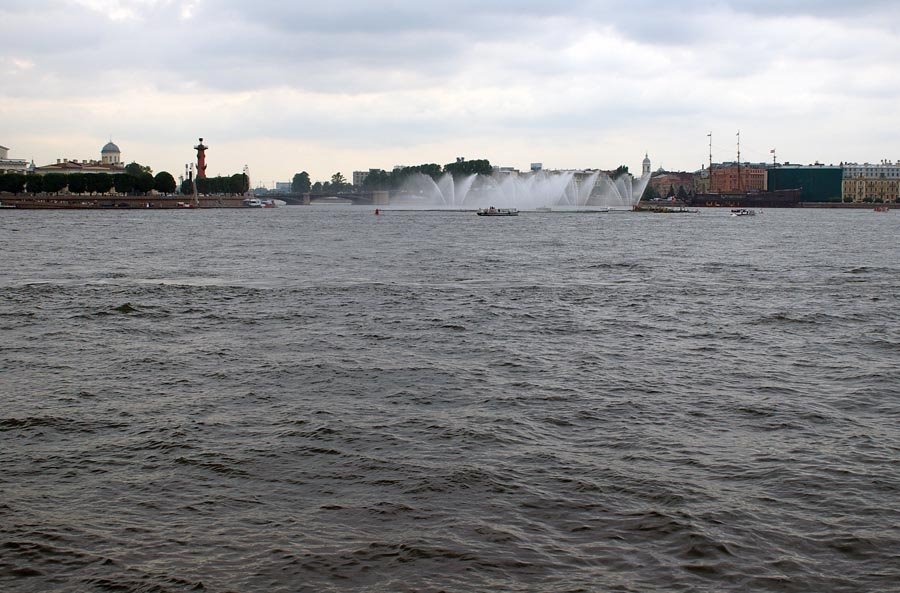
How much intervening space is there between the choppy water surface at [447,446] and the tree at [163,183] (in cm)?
15217

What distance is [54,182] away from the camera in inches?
6132

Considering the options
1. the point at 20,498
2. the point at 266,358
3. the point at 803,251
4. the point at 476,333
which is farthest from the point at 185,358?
the point at 803,251

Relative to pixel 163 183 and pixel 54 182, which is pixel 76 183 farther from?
pixel 163 183

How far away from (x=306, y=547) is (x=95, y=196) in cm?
16521

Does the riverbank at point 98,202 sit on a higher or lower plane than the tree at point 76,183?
lower

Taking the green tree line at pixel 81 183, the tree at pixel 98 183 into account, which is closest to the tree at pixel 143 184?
the green tree line at pixel 81 183

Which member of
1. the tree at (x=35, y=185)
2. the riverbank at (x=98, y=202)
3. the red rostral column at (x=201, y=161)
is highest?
the red rostral column at (x=201, y=161)

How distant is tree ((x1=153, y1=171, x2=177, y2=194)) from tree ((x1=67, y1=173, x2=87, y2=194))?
15.5m

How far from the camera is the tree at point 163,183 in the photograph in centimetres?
17212

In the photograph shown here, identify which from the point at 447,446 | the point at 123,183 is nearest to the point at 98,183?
the point at 123,183

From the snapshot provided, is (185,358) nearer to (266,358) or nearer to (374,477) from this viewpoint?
(266,358)

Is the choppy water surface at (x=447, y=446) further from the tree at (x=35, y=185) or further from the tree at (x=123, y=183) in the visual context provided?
the tree at (x=123, y=183)

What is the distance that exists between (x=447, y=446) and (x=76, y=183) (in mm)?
160381

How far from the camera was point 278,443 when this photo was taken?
12094mm
